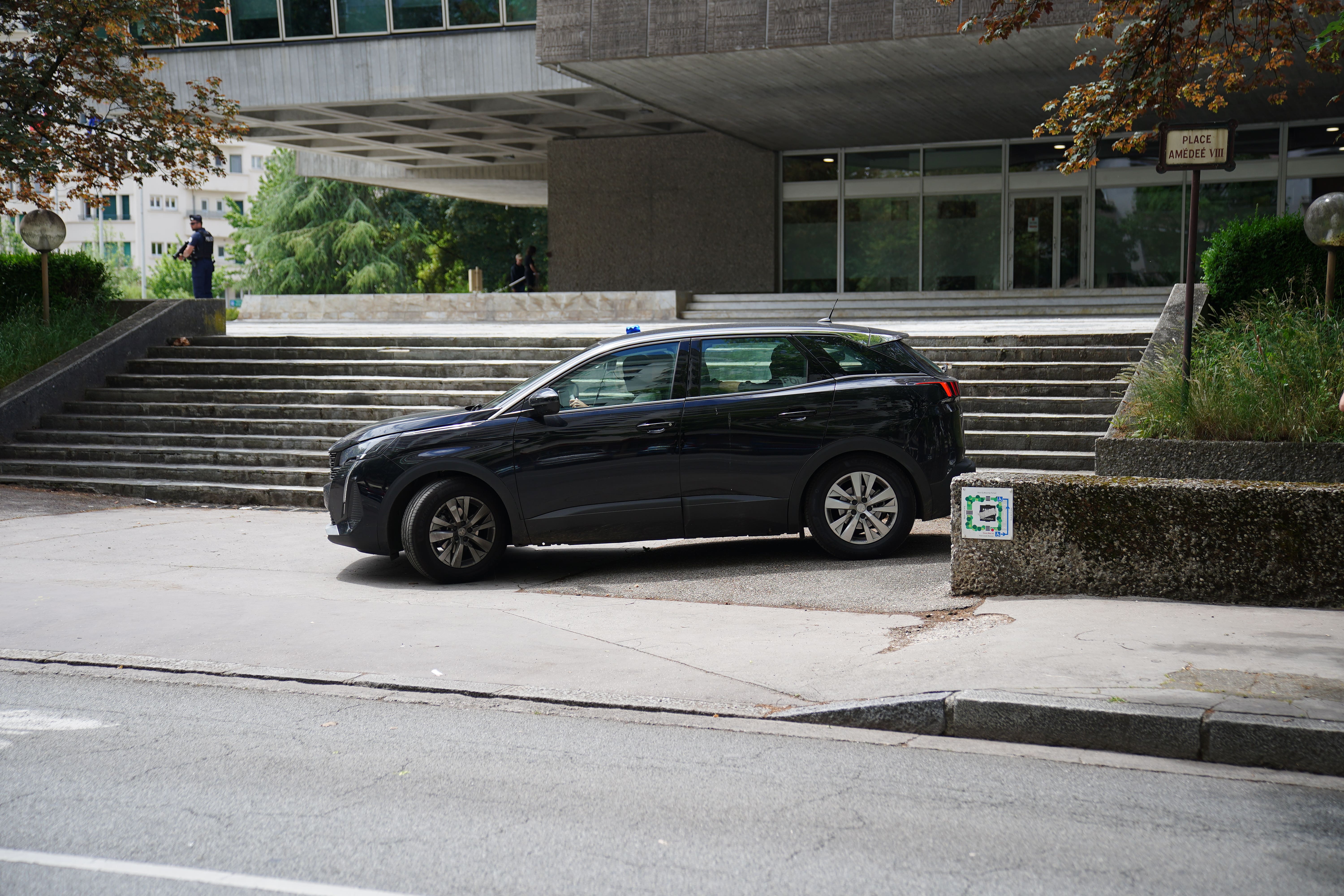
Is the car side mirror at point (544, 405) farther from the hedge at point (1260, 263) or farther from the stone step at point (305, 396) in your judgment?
the hedge at point (1260, 263)

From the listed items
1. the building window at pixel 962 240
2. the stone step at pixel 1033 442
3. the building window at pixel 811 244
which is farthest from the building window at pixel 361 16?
the stone step at pixel 1033 442

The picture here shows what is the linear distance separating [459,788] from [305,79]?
24644 millimetres

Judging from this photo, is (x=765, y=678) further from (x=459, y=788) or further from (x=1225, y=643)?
(x=1225, y=643)

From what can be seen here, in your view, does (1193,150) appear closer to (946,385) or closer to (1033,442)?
(946,385)

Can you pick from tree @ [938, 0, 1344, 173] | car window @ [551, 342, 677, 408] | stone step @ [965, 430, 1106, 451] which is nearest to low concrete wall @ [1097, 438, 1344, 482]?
tree @ [938, 0, 1344, 173]

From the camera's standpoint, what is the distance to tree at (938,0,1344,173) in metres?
8.31

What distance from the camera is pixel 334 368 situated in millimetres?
16391

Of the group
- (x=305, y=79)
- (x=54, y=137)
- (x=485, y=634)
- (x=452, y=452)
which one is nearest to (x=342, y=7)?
(x=305, y=79)

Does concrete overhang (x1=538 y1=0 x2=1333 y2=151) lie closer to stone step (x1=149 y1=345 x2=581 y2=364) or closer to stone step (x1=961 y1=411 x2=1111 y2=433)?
stone step (x1=149 y1=345 x2=581 y2=364)

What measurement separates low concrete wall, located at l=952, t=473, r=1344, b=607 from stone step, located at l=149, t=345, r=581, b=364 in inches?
348

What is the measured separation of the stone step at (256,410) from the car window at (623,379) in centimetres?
572

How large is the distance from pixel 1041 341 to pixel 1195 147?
5754 millimetres

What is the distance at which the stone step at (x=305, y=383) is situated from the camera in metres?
15.3

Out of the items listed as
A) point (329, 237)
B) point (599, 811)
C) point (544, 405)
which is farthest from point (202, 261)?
point (329, 237)
